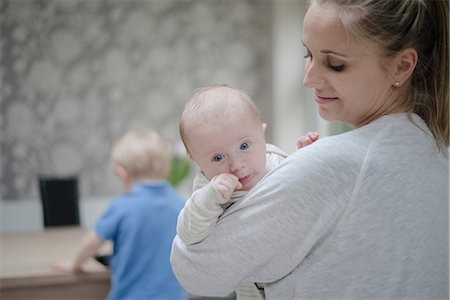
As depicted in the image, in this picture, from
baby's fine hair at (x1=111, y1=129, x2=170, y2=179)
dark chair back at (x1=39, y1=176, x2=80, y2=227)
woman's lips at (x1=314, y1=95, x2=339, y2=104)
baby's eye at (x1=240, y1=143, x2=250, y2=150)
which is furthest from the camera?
dark chair back at (x1=39, y1=176, x2=80, y2=227)

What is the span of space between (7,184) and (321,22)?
4.26 m

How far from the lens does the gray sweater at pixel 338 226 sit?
3.06ft

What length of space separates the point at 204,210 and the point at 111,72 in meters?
4.10

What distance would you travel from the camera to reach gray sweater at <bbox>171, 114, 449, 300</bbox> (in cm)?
93

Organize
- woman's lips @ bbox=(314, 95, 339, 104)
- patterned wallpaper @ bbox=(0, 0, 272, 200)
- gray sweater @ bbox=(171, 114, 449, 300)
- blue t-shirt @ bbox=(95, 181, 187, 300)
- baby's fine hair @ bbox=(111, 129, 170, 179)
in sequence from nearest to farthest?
1. gray sweater @ bbox=(171, 114, 449, 300)
2. woman's lips @ bbox=(314, 95, 339, 104)
3. blue t-shirt @ bbox=(95, 181, 187, 300)
4. baby's fine hair @ bbox=(111, 129, 170, 179)
5. patterned wallpaper @ bbox=(0, 0, 272, 200)

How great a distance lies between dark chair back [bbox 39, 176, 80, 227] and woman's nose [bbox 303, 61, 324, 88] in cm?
301

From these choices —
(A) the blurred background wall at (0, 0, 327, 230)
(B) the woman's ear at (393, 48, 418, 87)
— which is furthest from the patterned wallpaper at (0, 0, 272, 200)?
(B) the woman's ear at (393, 48, 418, 87)

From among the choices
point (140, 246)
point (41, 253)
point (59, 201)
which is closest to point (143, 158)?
point (140, 246)

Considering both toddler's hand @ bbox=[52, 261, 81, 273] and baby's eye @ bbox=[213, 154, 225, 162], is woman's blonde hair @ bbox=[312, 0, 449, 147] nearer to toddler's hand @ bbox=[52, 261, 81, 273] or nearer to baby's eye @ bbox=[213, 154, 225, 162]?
baby's eye @ bbox=[213, 154, 225, 162]

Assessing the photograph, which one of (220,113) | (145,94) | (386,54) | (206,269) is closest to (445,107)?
(386,54)

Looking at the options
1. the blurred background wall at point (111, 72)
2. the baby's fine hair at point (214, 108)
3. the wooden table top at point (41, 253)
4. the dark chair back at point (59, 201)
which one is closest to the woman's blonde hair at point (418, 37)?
the baby's fine hair at point (214, 108)

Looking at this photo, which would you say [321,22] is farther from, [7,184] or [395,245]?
[7,184]

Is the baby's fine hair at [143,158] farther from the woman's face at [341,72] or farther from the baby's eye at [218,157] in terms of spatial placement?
the woman's face at [341,72]

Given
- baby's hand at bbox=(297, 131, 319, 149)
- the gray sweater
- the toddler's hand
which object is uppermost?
baby's hand at bbox=(297, 131, 319, 149)
